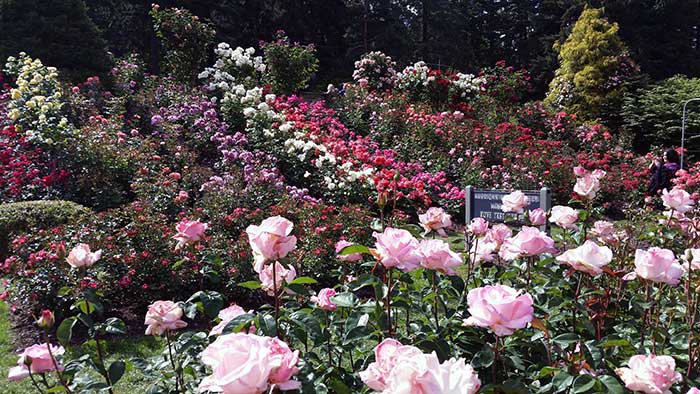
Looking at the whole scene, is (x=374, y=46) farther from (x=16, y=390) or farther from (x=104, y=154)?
(x=16, y=390)

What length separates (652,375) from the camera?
1013 millimetres

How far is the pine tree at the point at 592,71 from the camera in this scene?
14.9 m

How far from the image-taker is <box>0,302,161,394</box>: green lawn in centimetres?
303

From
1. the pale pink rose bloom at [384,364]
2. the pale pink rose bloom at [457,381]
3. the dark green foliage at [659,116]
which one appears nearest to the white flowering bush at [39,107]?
the pale pink rose bloom at [384,364]

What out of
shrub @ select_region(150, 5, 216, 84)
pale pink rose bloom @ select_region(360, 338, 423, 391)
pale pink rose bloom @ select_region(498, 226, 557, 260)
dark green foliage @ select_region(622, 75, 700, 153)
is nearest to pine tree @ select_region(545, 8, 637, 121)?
dark green foliage @ select_region(622, 75, 700, 153)

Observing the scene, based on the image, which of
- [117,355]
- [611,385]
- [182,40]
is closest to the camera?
[611,385]

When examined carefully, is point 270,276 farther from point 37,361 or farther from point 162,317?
point 37,361

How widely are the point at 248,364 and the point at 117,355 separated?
9.76 ft

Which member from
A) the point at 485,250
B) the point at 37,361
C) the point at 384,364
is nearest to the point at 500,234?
the point at 485,250

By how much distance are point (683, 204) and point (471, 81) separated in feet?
38.0

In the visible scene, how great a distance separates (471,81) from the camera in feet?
43.8

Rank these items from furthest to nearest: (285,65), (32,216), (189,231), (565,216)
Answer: (285,65)
(32,216)
(565,216)
(189,231)

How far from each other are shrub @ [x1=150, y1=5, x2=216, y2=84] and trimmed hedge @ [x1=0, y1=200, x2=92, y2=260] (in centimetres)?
609

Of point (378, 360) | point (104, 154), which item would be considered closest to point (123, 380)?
point (378, 360)
